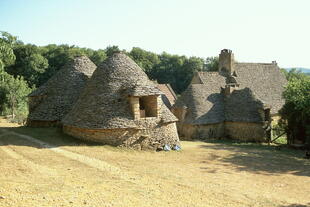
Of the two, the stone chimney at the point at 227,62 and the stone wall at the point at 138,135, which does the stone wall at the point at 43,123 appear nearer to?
the stone wall at the point at 138,135

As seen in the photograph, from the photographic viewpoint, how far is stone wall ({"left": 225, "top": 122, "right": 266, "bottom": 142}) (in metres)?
30.0

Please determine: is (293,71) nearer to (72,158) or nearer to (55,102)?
(55,102)

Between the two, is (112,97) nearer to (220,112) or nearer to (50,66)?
(220,112)

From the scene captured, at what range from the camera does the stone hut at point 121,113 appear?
19.2 meters

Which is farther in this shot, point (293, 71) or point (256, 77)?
point (293, 71)

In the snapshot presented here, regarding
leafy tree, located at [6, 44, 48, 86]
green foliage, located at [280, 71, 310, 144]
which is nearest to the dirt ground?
green foliage, located at [280, 71, 310, 144]

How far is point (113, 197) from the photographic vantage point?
10703 mm

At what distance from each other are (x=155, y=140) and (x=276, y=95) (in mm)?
26799

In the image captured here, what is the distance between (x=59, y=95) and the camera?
24.6 m

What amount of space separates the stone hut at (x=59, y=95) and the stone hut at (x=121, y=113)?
3078 millimetres

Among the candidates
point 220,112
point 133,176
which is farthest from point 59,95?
point 220,112

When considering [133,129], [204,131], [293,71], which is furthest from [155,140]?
[293,71]

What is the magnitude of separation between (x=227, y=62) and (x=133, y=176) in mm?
31154

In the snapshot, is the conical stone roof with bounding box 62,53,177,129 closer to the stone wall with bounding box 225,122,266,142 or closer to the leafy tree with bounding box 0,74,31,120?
the stone wall with bounding box 225,122,266,142
